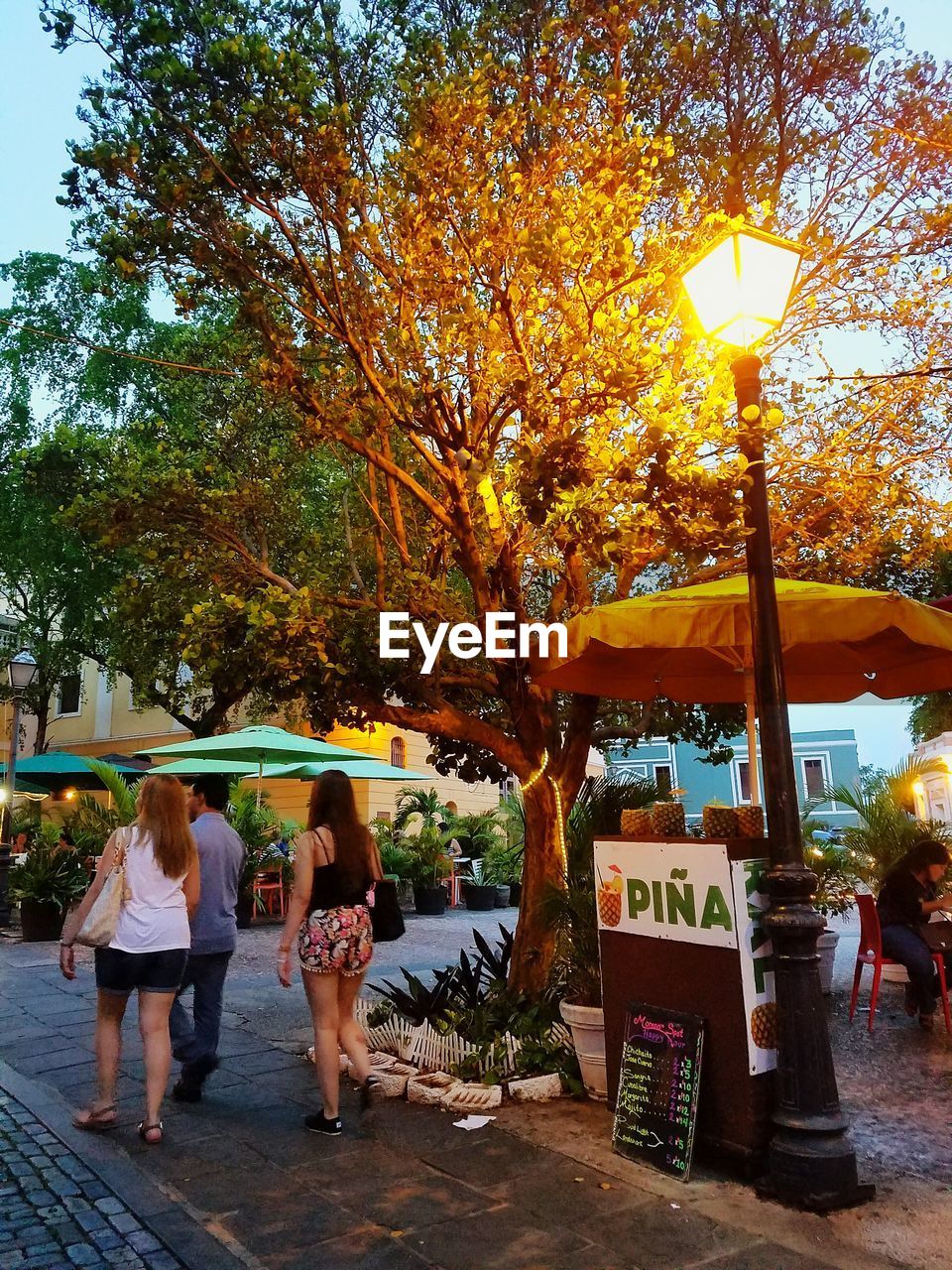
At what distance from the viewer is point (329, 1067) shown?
4.68 m

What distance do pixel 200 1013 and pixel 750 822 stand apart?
3.33 metres

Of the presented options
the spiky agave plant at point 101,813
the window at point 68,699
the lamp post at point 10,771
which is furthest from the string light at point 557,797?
the window at point 68,699

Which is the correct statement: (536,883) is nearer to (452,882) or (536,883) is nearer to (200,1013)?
(200,1013)

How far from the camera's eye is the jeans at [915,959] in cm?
696

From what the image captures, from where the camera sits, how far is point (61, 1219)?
368cm

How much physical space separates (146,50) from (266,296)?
72.2 inches

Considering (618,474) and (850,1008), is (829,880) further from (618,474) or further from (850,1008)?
(618,474)

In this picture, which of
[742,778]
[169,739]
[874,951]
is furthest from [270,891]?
[742,778]

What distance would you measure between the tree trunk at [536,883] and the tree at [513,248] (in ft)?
0.07

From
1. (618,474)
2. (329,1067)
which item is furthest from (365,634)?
(329,1067)

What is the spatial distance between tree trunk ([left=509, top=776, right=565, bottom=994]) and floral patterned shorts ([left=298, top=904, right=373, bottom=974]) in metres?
1.55

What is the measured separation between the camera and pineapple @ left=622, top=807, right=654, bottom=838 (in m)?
4.98

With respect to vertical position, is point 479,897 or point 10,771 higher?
point 10,771

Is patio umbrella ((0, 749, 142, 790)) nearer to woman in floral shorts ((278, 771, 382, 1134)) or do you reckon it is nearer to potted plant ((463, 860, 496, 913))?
potted plant ((463, 860, 496, 913))
